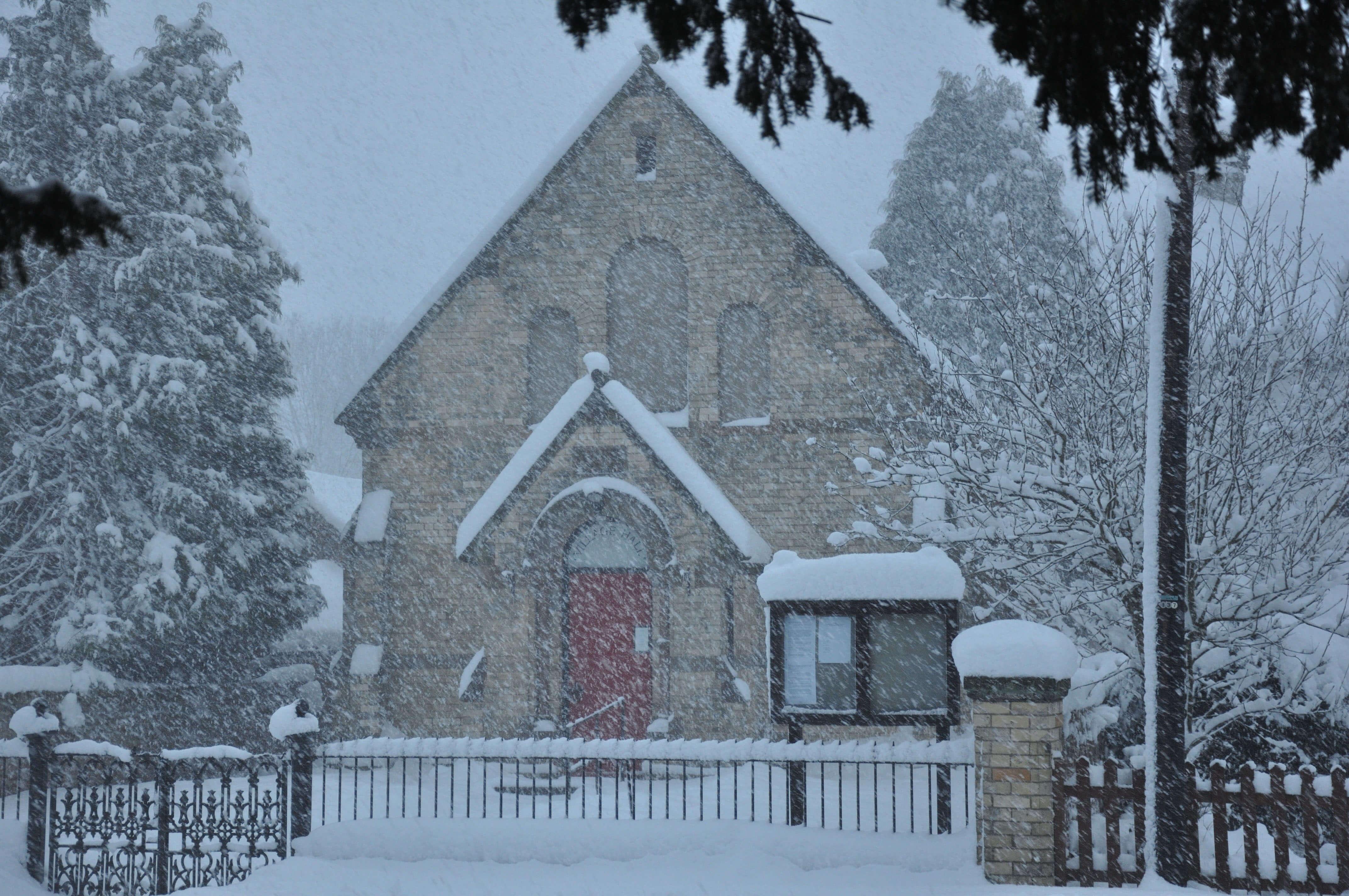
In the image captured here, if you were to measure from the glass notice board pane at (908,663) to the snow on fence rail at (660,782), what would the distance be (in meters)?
0.37

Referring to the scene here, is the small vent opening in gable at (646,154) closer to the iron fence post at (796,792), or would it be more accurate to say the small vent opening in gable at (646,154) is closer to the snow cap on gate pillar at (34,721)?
the iron fence post at (796,792)

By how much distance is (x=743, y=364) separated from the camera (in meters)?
16.9

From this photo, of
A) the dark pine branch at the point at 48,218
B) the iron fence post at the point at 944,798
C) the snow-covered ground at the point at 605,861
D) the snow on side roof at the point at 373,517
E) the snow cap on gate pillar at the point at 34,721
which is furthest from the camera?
the snow on side roof at the point at 373,517

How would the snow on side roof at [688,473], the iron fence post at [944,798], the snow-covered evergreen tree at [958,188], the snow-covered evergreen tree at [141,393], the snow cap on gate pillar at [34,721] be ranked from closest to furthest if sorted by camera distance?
1. the iron fence post at [944,798]
2. the snow cap on gate pillar at [34,721]
3. the snow on side roof at [688,473]
4. the snow-covered evergreen tree at [141,393]
5. the snow-covered evergreen tree at [958,188]

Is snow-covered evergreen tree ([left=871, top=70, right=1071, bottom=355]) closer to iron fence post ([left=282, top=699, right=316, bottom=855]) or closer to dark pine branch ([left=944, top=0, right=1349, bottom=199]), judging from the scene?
iron fence post ([left=282, top=699, right=316, bottom=855])

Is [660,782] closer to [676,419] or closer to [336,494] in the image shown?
[676,419]

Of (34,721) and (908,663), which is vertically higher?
(908,663)

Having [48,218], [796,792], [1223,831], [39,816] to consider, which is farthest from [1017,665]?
[39,816]

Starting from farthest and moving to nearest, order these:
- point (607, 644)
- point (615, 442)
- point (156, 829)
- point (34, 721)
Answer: point (607, 644)
point (615, 442)
point (34, 721)
point (156, 829)

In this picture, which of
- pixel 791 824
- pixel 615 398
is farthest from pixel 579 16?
pixel 615 398

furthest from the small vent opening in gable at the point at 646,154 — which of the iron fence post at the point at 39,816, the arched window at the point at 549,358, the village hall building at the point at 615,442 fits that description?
the iron fence post at the point at 39,816

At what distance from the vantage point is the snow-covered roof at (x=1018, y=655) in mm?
7715

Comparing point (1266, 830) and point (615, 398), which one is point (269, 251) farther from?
point (1266, 830)

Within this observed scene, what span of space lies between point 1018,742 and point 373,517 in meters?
11.4
